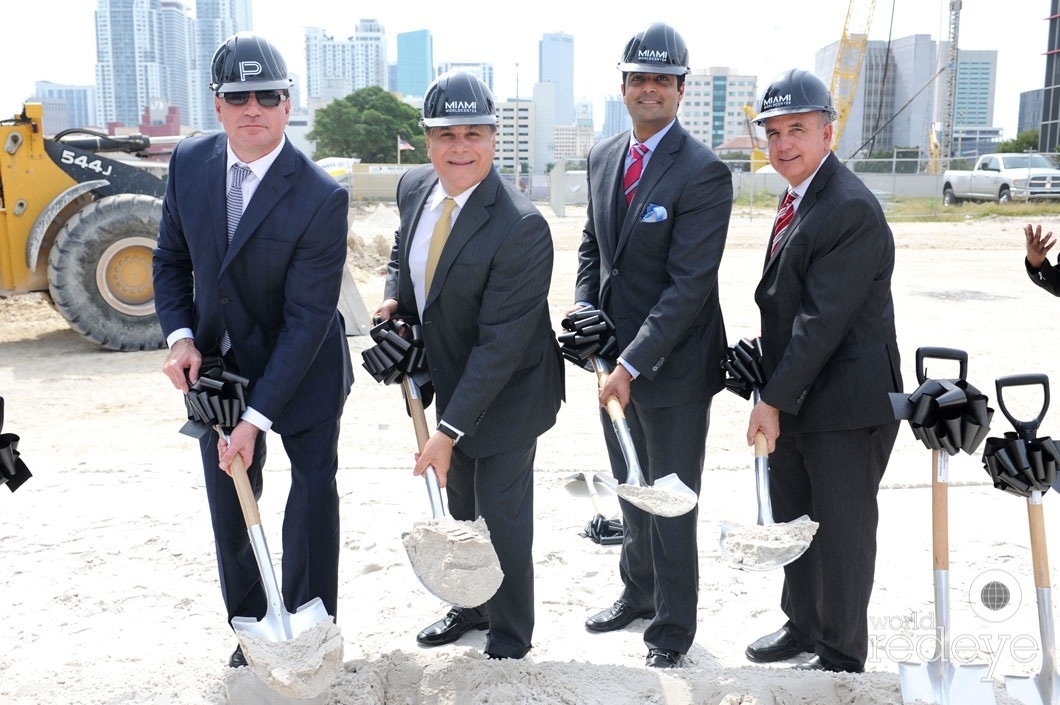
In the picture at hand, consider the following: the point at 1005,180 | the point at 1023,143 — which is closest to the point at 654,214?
the point at 1005,180

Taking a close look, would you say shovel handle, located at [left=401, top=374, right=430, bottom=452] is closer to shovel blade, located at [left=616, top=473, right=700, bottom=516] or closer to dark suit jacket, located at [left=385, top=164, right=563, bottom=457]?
dark suit jacket, located at [left=385, top=164, right=563, bottom=457]

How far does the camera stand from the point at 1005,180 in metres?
25.2

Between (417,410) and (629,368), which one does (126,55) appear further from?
(629,368)

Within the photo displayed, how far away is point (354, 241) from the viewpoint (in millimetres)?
17266

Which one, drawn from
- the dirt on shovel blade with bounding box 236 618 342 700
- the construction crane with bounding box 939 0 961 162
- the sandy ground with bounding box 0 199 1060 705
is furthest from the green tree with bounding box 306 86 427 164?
the dirt on shovel blade with bounding box 236 618 342 700

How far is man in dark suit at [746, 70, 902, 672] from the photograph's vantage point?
9.92 ft

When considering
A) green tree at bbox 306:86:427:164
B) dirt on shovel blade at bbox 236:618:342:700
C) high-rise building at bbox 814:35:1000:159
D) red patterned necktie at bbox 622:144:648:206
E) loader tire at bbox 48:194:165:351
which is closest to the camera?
dirt on shovel blade at bbox 236:618:342:700

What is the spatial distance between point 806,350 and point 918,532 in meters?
1.95

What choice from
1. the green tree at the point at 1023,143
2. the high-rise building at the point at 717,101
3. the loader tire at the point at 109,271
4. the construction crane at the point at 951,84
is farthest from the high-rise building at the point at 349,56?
the loader tire at the point at 109,271

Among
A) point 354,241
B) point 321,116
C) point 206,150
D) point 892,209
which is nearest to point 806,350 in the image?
point 206,150

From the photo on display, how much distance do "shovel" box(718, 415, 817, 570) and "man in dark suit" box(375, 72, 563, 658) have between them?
692 millimetres

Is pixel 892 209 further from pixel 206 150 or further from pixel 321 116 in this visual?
pixel 321 116

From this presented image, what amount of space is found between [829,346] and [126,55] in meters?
199

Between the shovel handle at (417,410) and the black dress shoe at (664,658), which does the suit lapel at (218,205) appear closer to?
the shovel handle at (417,410)
